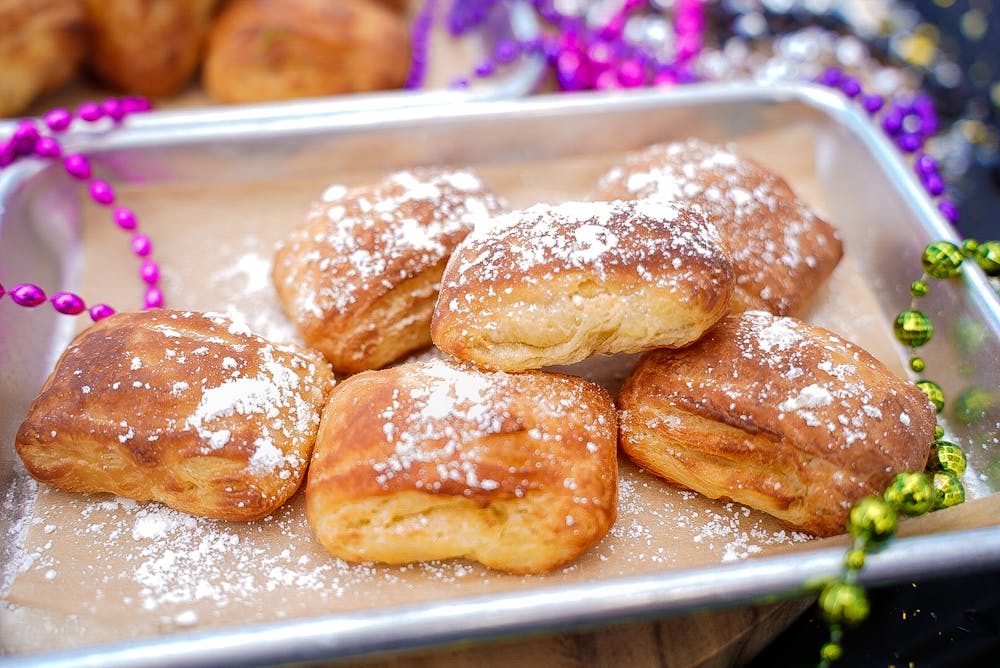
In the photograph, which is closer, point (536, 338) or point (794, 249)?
point (536, 338)

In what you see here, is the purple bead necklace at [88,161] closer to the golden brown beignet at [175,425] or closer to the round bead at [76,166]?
the round bead at [76,166]

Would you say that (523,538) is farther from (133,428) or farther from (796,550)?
(133,428)

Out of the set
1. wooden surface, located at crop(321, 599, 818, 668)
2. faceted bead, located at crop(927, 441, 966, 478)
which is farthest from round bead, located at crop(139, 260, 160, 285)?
faceted bead, located at crop(927, 441, 966, 478)

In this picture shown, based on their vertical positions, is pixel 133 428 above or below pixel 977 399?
below

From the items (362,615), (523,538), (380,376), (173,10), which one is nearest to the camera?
(362,615)

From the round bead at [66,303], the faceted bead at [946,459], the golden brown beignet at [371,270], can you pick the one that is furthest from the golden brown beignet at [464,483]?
the round bead at [66,303]

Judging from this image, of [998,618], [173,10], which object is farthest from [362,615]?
[173,10]

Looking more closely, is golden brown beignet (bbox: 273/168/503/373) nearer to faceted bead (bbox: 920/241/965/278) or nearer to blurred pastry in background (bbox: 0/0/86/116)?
faceted bead (bbox: 920/241/965/278)
